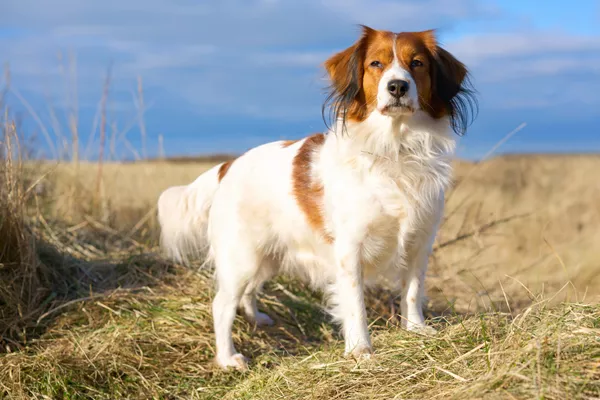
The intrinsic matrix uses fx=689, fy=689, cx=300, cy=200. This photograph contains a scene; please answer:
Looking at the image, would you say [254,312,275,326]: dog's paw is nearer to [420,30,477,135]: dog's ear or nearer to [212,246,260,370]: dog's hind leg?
[212,246,260,370]: dog's hind leg

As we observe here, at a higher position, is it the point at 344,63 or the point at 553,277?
the point at 344,63

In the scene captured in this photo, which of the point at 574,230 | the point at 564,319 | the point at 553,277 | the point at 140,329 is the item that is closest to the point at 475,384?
the point at 564,319

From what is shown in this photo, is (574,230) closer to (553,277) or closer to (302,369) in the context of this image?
(553,277)

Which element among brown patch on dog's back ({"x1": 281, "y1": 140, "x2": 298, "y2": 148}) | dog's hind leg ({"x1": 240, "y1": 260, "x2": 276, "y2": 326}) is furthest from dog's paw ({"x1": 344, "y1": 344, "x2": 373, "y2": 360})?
brown patch on dog's back ({"x1": 281, "y1": 140, "x2": 298, "y2": 148})

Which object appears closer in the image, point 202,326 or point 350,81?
point 350,81

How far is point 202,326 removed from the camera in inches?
174

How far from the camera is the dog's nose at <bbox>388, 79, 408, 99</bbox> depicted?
319 cm

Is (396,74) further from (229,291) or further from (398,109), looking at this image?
(229,291)

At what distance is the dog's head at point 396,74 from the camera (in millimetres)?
3278

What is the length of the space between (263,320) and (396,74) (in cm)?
206

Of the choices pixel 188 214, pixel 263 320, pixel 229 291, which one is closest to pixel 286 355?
pixel 263 320

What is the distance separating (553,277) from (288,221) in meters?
4.43

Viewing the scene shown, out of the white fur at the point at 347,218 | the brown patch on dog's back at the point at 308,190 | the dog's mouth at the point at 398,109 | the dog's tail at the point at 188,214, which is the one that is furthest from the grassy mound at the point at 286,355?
the dog's mouth at the point at 398,109

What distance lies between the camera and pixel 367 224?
3418 mm
